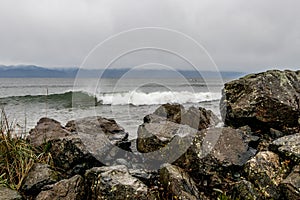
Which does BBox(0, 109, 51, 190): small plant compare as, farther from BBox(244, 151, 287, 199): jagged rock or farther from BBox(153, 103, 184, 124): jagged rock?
BBox(244, 151, 287, 199): jagged rock

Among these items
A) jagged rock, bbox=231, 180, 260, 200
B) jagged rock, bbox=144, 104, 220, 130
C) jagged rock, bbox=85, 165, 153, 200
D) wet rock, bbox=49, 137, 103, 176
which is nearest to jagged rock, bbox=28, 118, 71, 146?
wet rock, bbox=49, 137, 103, 176

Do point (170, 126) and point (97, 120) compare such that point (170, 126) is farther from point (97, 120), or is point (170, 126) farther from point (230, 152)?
point (97, 120)

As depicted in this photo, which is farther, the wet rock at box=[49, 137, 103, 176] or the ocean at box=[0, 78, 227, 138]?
the ocean at box=[0, 78, 227, 138]

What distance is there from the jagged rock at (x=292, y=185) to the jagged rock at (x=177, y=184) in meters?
1.16

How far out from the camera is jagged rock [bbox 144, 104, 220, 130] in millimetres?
6980

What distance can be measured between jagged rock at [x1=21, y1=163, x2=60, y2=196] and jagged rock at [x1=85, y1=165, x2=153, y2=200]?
2.96 ft

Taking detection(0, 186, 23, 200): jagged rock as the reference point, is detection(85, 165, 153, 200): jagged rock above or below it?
above

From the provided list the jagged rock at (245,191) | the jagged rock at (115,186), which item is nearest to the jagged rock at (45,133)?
the jagged rock at (115,186)

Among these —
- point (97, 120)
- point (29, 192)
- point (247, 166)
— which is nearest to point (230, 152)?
point (247, 166)

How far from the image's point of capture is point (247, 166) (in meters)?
4.72

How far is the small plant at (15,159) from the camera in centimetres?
509

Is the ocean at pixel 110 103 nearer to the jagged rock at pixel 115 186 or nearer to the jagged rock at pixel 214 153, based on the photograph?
the jagged rock at pixel 214 153

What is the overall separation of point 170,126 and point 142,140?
0.62 m

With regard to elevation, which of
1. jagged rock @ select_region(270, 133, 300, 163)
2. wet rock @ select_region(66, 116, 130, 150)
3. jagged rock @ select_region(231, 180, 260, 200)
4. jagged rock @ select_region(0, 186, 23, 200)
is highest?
jagged rock @ select_region(270, 133, 300, 163)
